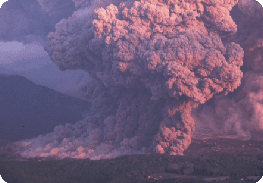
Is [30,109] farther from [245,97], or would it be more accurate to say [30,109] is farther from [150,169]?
[245,97]

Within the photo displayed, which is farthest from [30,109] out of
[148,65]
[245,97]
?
[245,97]

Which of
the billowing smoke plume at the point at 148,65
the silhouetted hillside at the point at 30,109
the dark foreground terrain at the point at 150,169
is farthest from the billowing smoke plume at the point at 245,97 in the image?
the silhouetted hillside at the point at 30,109

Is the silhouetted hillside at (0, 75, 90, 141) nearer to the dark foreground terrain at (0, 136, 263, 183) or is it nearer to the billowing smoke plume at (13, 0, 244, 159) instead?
the billowing smoke plume at (13, 0, 244, 159)

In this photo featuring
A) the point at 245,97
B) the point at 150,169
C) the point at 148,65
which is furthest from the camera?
the point at 245,97

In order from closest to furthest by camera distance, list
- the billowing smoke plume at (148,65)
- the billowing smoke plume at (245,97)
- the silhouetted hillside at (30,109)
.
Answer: the billowing smoke plume at (148,65) < the billowing smoke plume at (245,97) < the silhouetted hillside at (30,109)

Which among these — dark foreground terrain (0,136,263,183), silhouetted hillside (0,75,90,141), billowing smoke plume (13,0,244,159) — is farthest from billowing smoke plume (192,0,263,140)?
silhouetted hillside (0,75,90,141)

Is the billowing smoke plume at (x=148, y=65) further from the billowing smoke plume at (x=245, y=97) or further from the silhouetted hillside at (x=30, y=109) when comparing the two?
the silhouetted hillside at (x=30, y=109)
